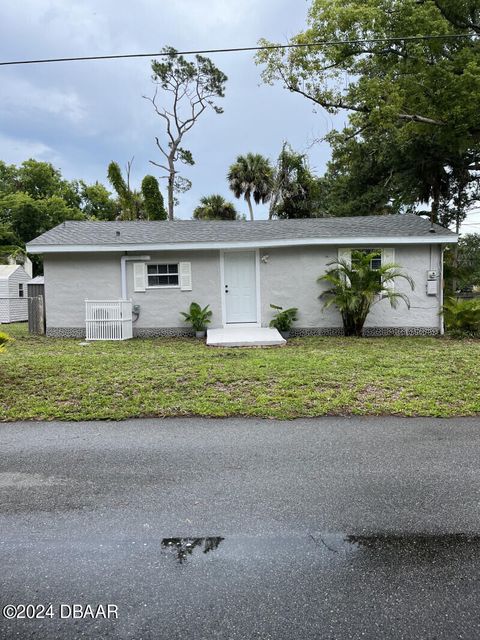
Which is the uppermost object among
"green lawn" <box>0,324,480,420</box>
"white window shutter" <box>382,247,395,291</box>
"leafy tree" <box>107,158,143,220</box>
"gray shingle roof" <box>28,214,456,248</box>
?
"leafy tree" <box>107,158,143,220</box>

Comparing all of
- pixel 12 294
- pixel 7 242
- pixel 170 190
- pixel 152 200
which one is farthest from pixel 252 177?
pixel 7 242

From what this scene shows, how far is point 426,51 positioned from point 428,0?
1.52m

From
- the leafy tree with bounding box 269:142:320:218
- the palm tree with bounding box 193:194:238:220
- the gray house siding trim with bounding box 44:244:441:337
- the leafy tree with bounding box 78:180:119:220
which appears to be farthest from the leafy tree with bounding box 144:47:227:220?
the gray house siding trim with bounding box 44:244:441:337

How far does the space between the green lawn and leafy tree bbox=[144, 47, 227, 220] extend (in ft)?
65.6

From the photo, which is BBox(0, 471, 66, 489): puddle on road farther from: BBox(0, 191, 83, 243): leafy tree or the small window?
BBox(0, 191, 83, 243): leafy tree

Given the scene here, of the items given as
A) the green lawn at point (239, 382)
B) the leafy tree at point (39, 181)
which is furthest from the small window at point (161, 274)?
the leafy tree at point (39, 181)

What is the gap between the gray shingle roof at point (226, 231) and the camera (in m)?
10.5

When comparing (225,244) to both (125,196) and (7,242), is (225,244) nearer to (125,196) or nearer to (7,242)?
(125,196)

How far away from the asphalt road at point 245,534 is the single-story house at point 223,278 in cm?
692

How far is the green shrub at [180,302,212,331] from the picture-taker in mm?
10453

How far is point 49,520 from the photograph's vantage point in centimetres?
258

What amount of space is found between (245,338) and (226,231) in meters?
3.72

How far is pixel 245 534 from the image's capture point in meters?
2.39

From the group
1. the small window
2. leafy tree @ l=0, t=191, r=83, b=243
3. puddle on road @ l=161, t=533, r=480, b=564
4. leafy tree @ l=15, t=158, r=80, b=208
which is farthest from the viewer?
leafy tree @ l=15, t=158, r=80, b=208
